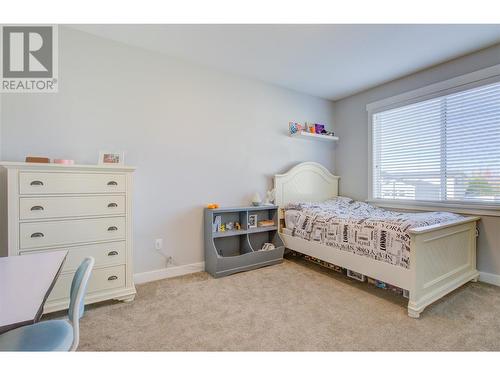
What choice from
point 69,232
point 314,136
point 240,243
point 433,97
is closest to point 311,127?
point 314,136

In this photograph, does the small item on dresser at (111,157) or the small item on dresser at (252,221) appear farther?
the small item on dresser at (252,221)

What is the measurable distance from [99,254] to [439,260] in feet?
9.61

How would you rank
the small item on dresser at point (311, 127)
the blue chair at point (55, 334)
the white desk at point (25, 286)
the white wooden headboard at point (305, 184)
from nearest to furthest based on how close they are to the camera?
the white desk at point (25, 286), the blue chair at point (55, 334), the white wooden headboard at point (305, 184), the small item on dresser at point (311, 127)

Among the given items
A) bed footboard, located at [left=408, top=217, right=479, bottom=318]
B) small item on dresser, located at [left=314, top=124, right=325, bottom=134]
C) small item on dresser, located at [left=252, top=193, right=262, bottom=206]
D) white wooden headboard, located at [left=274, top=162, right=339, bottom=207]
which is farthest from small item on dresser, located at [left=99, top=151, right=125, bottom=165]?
small item on dresser, located at [left=314, top=124, right=325, bottom=134]

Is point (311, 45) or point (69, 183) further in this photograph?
point (311, 45)

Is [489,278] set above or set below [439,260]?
below

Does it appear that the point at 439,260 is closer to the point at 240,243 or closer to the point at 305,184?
the point at 305,184

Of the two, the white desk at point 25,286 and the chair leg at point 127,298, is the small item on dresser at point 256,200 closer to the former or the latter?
the chair leg at point 127,298

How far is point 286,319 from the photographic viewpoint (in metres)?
1.77

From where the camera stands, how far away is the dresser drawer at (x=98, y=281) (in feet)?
5.87

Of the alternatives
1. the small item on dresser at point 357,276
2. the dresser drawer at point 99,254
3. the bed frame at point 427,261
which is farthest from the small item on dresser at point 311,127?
the dresser drawer at point 99,254

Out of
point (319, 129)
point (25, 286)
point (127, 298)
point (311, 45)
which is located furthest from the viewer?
point (319, 129)

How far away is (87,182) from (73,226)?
1.18 ft

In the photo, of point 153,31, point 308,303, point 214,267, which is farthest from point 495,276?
point 153,31
